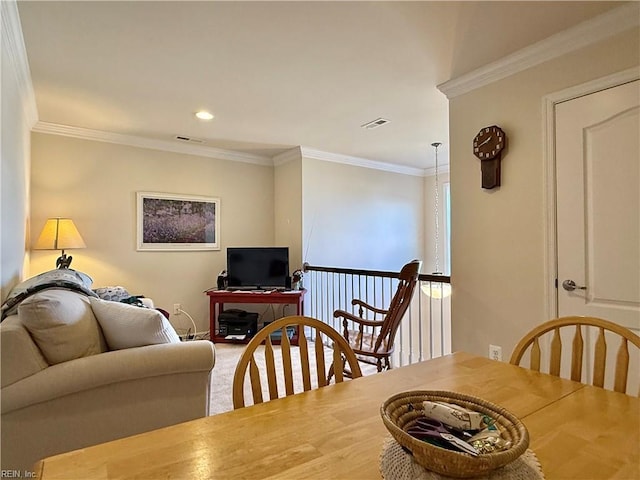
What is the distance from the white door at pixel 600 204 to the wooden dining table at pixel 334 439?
1260 millimetres

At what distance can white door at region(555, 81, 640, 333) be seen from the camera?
204 centimetres

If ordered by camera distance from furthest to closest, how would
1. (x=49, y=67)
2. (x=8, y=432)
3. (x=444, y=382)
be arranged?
(x=49, y=67) < (x=8, y=432) < (x=444, y=382)

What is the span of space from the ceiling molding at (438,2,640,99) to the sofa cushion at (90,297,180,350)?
256 centimetres

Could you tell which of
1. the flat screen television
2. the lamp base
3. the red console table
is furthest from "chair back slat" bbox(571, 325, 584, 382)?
the lamp base

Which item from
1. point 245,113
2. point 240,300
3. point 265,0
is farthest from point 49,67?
point 240,300

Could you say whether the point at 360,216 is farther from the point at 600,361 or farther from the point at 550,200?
the point at 600,361

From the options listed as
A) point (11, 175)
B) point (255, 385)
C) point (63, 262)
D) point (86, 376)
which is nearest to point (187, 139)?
point (63, 262)

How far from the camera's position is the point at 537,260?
2412mm

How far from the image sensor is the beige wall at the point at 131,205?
3850 mm

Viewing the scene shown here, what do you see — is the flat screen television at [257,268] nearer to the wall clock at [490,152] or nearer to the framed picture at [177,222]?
the framed picture at [177,222]

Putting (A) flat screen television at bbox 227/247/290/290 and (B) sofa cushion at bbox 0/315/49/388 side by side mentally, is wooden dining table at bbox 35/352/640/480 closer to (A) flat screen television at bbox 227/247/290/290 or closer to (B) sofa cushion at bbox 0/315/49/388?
(B) sofa cushion at bbox 0/315/49/388

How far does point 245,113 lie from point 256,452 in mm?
3247

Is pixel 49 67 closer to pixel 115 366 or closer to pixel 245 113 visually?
pixel 245 113

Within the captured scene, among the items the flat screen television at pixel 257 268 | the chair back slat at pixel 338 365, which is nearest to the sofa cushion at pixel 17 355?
the chair back slat at pixel 338 365
